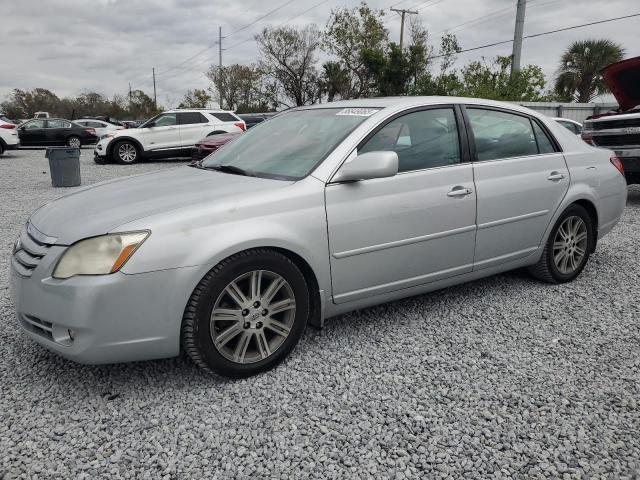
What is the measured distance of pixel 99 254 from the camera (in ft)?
8.37

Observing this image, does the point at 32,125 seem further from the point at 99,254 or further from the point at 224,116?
the point at 99,254

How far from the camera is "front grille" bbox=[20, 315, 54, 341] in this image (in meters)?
2.63

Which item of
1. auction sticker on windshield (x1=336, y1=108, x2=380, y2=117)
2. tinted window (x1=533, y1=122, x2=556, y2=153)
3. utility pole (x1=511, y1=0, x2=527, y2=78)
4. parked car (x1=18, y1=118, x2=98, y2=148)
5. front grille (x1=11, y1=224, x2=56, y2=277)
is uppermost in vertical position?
utility pole (x1=511, y1=0, x2=527, y2=78)

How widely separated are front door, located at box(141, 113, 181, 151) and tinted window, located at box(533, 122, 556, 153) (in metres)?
13.8

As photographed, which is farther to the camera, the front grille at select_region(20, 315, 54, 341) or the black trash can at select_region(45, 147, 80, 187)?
the black trash can at select_region(45, 147, 80, 187)

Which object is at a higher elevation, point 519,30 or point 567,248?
point 519,30

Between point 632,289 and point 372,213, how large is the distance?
2604 millimetres

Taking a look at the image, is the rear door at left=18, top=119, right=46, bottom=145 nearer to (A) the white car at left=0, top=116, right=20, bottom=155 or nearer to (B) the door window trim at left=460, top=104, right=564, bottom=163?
(A) the white car at left=0, top=116, right=20, bottom=155

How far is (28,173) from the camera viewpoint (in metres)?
14.1

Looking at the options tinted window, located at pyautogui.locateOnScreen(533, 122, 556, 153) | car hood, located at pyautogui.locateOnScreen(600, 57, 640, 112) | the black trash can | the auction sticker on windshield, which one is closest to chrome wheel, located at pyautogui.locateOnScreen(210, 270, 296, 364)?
the auction sticker on windshield

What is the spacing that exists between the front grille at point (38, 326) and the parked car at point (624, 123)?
7.98 m

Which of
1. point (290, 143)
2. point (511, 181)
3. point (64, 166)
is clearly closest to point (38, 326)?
point (290, 143)

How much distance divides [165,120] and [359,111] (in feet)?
46.6

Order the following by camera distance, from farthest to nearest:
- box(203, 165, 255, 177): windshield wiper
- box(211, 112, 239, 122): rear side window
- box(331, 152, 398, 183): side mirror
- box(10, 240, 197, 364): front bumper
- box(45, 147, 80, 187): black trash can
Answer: box(211, 112, 239, 122): rear side window → box(45, 147, 80, 187): black trash can → box(203, 165, 255, 177): windshield wiper → box(331, 152, 398, 183): side mirror → box(10, 240, 197, 364): front bumper
